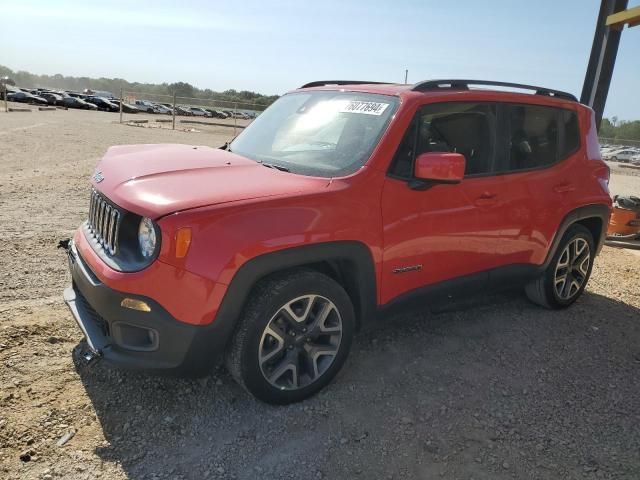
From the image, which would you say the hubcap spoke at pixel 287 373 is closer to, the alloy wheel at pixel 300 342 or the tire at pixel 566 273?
the alloy wheel at pixel 300 342

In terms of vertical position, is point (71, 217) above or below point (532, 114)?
below

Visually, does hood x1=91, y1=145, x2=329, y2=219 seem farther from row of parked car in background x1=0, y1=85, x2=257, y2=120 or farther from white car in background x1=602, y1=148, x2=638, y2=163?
white car in background x1=602, y1=148, x2=638, y2=163

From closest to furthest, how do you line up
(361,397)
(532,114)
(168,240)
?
1. (168,240)
2. (361,397)
3. (532,114)

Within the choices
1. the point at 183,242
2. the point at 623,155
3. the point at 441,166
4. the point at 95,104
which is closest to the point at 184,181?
the point at 183,242

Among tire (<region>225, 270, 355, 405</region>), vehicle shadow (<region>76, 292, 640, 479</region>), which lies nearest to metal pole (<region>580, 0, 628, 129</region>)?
vehicle shadow (<region>76, 292, 640, 479</region>)

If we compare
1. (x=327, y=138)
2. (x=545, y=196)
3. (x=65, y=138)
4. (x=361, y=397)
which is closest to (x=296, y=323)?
(x=361, y=397)

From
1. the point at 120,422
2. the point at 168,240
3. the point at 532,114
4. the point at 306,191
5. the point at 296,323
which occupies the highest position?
the point at 532,114

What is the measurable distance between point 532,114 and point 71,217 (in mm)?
5327

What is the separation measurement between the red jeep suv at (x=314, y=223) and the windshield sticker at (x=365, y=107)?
15 mm

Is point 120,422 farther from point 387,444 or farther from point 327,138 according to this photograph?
point 327,138

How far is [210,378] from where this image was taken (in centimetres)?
333

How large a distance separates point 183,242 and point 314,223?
2.39 ft

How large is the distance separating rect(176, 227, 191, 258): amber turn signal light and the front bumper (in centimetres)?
28

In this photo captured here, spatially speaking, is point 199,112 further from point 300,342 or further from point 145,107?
point 300,342
